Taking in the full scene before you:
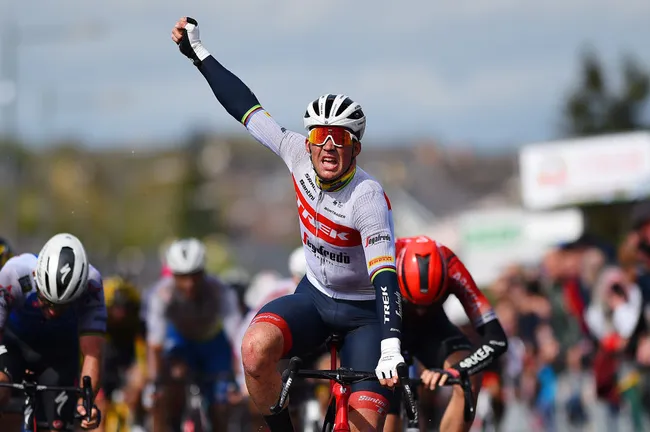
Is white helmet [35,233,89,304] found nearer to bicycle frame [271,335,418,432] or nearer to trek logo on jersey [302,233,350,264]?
trek logo on jersey [302,233,350,264]

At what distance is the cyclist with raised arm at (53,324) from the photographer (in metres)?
9.34

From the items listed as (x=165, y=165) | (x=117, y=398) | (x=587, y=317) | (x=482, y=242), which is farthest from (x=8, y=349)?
(x=165, y=165)

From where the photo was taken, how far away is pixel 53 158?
6058 inches

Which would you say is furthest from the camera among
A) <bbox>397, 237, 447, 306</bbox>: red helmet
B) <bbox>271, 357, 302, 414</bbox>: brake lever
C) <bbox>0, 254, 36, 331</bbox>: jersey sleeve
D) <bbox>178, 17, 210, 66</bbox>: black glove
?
<bbox>397, 237, 447, 306</bbox>: red helmet

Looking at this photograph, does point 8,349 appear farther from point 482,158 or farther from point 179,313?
point 482,158

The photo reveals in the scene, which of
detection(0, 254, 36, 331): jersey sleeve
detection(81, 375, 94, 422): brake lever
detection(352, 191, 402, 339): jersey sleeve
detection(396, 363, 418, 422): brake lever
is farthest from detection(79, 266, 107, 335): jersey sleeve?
detection(396, 363, 418, 422): brake lever

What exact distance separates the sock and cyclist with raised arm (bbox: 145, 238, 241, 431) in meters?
5.30

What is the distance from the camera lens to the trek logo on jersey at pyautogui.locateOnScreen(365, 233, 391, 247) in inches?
325

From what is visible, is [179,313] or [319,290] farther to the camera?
[179,313]

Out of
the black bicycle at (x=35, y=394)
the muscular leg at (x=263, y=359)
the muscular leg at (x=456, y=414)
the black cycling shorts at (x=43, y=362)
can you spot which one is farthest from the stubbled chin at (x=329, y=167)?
the black cycling shorts at (x=43, y=362)

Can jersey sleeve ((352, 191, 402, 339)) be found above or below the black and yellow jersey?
below

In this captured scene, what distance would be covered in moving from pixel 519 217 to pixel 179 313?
39.0 metres

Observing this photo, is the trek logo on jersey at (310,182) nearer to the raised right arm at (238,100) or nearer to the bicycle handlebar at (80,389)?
the raised right arm at (238,100)

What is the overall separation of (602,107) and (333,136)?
4336 cm
